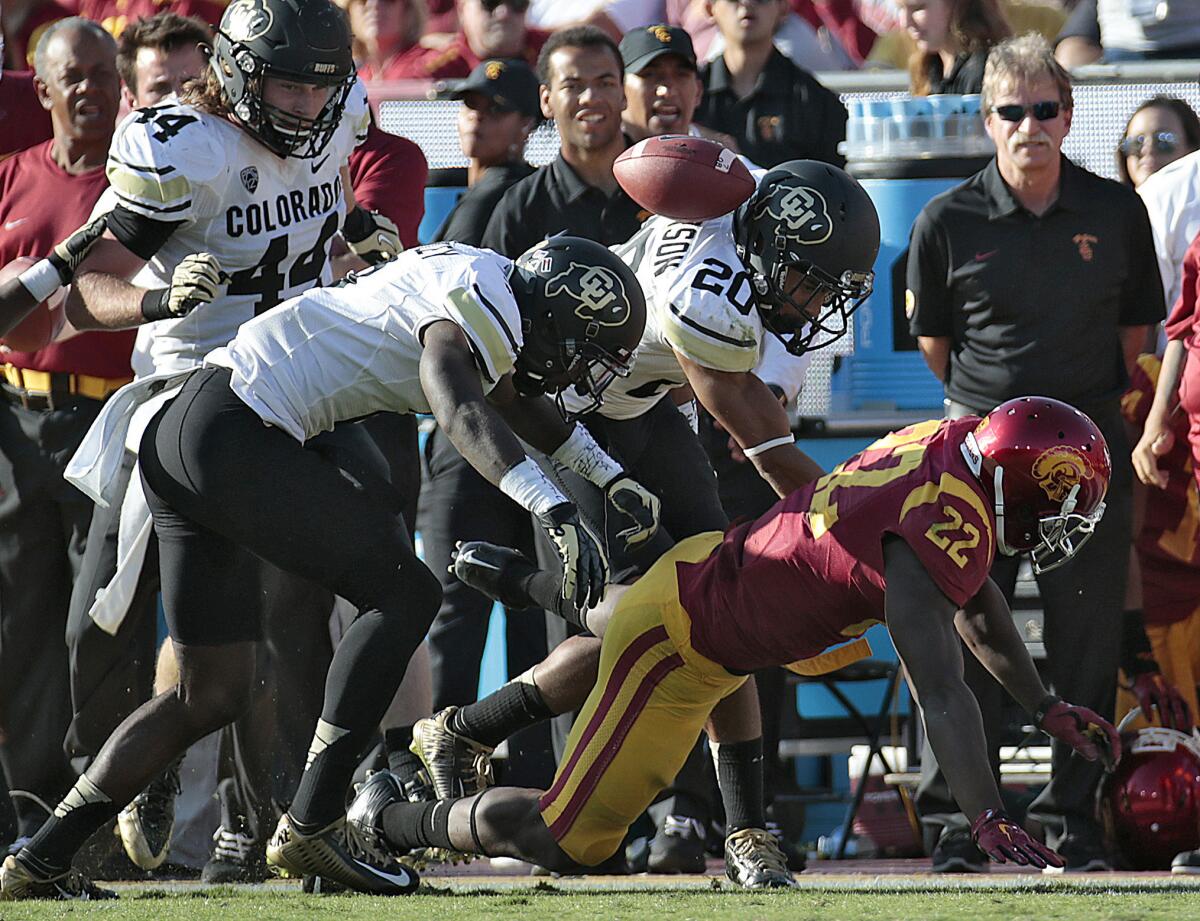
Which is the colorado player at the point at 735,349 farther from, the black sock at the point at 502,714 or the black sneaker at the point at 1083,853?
the black sneaker at the point at 1083,853

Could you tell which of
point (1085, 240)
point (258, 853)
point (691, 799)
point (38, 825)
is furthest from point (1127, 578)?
point (38, 825)

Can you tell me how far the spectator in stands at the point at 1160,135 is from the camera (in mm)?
6547

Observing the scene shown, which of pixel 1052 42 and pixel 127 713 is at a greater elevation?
pixel 1052 42

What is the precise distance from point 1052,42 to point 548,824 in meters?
4.79

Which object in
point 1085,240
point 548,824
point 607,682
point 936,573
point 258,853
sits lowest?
point 258,853

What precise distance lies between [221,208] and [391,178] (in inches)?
49.6

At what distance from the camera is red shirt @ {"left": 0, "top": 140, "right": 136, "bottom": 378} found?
571cm

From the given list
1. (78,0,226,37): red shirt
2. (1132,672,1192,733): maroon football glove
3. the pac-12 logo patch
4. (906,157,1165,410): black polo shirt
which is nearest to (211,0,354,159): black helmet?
the pac-12 logo patch

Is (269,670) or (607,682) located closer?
(607,682)

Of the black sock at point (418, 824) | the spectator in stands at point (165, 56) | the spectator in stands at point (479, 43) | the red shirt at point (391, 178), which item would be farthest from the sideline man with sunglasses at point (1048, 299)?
the spectator in stands at point (165, 56)

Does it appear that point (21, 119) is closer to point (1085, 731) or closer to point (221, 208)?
point (221, 208)

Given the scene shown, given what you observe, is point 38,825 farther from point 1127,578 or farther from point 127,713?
point 1127,578

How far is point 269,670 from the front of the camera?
18.6 feet

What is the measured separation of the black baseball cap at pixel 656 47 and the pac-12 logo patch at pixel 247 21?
5.53 ft
